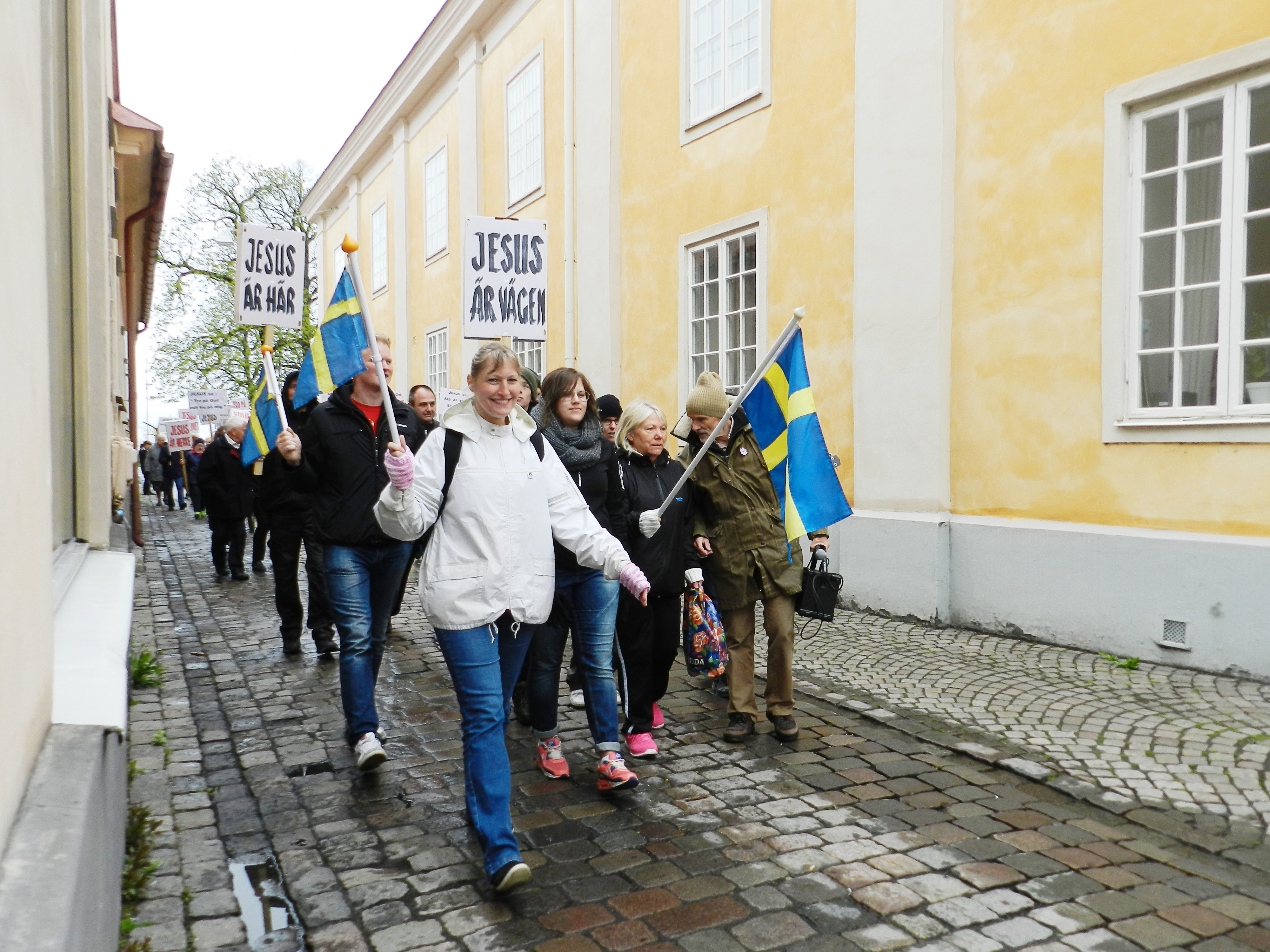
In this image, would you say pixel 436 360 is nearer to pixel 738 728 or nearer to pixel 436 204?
pixel 436 204

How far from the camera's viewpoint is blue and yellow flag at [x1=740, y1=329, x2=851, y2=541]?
4969 millimetres

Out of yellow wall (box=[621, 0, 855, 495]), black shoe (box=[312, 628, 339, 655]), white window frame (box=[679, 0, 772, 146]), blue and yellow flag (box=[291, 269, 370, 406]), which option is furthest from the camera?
white window frame (box=[679, 0, 772, 146])

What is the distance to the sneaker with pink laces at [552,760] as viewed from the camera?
4562mm

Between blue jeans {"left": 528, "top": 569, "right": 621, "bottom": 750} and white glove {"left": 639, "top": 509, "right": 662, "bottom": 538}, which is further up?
white glove {"left": 639, "top": 509, "right": 662, "bottom": 538}

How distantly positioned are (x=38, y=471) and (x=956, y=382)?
7008 mm

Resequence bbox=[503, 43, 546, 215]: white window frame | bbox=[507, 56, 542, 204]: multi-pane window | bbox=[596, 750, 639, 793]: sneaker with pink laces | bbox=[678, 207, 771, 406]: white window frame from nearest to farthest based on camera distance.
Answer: bbox=[596, 750, 639, 793]: sneaker with pink laces → bbox=[678, 207, 771, 406]: white window frame → bbox=[503, 43, 546, 215]: white window frame → bbox=[507, 56, 542, 204]: multi-pane window

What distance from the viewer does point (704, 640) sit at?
16.1ft

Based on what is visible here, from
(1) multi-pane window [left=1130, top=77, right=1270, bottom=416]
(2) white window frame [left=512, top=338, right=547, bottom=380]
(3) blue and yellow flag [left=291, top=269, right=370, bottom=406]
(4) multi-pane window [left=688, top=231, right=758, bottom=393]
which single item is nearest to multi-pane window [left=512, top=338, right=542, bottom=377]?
(2) white window frame [left=512, top=338, right=547, bottom=380]

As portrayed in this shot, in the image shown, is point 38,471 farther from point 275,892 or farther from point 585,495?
point 585,495

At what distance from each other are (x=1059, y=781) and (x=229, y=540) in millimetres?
9640

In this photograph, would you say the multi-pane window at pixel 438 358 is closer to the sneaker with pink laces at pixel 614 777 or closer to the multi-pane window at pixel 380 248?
the multi-pane window at pixel 380 248

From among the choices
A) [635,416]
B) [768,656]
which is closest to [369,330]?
[635,416]

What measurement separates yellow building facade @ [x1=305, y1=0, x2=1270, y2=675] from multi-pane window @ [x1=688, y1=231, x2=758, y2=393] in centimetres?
4

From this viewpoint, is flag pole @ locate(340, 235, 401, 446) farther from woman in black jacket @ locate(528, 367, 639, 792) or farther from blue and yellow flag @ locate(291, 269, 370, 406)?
woman in black jacket @ locate(528, 367, 639, 792)
